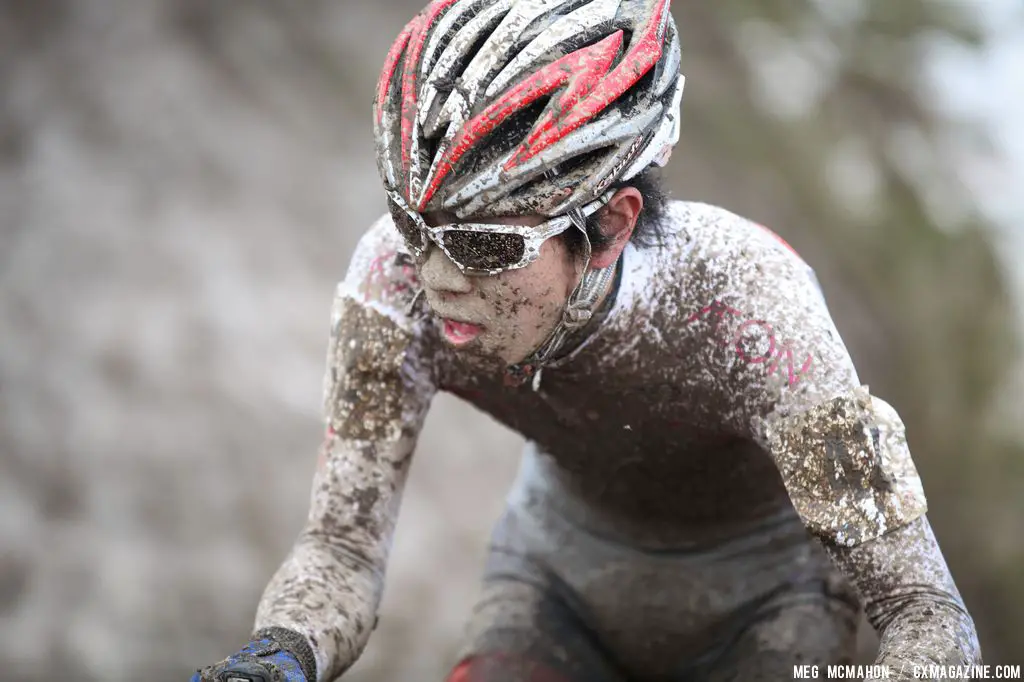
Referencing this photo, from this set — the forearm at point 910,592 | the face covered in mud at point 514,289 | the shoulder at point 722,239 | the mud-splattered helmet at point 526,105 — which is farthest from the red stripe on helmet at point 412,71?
the forearm at point 910,592

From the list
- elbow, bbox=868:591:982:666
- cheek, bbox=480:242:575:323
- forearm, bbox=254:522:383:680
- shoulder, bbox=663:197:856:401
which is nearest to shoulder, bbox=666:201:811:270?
shoulder, bbox=663:197:856:401

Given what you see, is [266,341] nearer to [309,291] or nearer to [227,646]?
[309,291]

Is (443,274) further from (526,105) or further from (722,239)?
(722,239)

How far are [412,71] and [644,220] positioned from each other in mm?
488

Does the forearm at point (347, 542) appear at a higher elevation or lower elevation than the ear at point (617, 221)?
lower

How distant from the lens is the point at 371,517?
2525 mm

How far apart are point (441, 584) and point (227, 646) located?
1118 mm

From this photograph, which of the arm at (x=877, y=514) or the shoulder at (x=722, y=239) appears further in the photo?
the shoulder at (x=722, y=239)

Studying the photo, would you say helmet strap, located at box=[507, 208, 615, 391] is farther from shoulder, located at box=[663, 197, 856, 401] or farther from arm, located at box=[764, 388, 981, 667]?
arm, located at box=[764, 388, 981, 667]

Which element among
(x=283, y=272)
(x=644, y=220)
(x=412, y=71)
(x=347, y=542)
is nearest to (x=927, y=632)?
(x=644, y=220)

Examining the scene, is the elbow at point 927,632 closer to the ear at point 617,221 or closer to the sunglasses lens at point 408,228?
the ear at point 617,221

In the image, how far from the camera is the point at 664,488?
2.71m

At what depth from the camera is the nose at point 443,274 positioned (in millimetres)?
2162

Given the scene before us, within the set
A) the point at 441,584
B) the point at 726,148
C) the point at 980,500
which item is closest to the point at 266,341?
the point at 441,584
